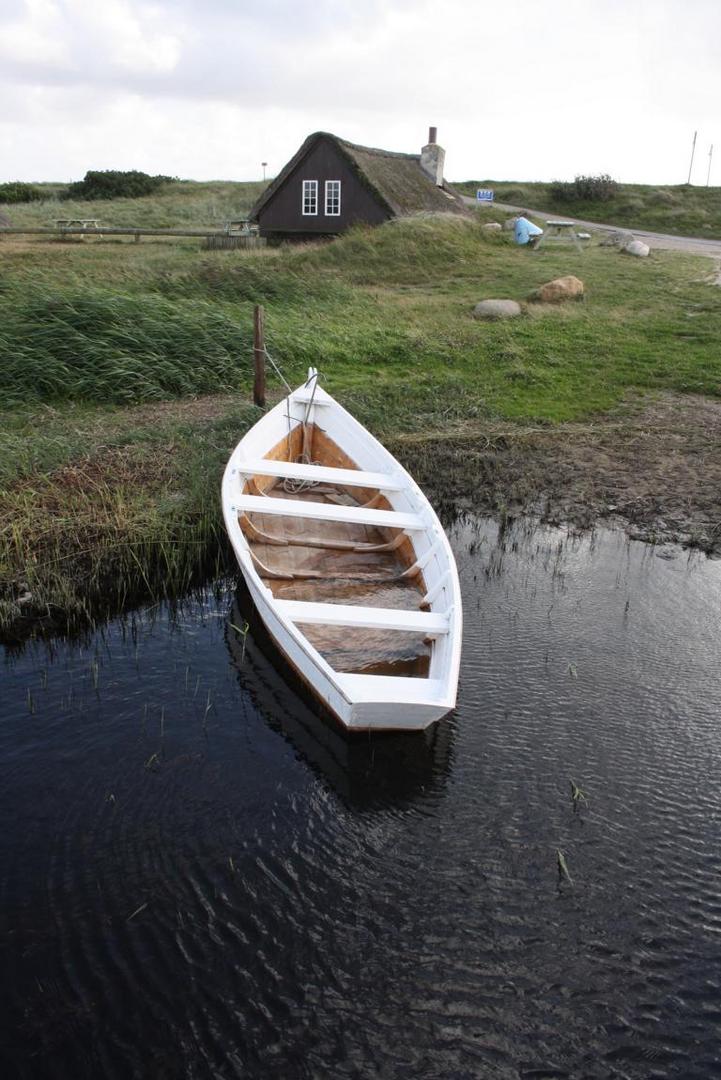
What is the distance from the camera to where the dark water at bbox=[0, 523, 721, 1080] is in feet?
12.1

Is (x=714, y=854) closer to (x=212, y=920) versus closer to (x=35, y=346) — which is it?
(x=212, y=920)

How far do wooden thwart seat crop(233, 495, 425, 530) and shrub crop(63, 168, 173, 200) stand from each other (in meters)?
47.3

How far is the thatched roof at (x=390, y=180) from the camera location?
1083 inches

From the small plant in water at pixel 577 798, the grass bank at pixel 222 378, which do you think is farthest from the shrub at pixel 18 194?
the small plant in water at pixel 577 798

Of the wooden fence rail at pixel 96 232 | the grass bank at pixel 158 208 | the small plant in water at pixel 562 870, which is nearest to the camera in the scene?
the small plant in water at pixel 562 870

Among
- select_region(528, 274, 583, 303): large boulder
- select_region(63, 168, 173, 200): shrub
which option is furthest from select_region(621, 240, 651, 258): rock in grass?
select_region(63, 168, 173, 200): shrub

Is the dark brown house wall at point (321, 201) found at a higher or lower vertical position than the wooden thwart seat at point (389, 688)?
higher

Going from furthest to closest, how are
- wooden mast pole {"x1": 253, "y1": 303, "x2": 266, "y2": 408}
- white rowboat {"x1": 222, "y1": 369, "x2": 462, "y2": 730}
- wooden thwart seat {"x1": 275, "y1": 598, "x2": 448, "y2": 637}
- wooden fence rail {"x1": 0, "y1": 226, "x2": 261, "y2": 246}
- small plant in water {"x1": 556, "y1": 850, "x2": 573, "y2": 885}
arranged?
wooden fence rail {"x1": 0, "y1": 226, "x2": 261, "y2": 246}, wooden mast pole {"x1": 253, "y1": 303, "x2": 266, "y2": 408}, wooden thwart seat {"x1": 275, "y1": 598, "x2": 448, "y2": 637}, white rowboat {"x1": 222, "y1": 369, "x2": 462, "y2": 730}, small plant in water {"x1": 556, "y1": 850, "x2": 573, "y2": 885}

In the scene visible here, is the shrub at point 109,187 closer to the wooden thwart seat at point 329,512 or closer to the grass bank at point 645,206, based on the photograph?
the grass bank at point 645,206

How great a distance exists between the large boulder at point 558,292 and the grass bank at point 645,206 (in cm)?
1859

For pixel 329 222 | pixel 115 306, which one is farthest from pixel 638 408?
pixel 329 222

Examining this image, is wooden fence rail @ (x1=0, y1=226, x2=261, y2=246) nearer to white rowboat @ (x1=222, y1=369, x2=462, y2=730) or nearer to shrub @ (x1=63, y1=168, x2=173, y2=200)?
shrub @ (x1=63, y1=168, x2=173, y2=200)

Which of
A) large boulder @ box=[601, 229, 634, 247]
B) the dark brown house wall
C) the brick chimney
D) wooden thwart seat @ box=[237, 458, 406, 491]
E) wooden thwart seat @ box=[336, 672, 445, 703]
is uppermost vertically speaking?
the brick chimney

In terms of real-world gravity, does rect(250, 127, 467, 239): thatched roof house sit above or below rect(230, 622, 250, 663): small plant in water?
above
